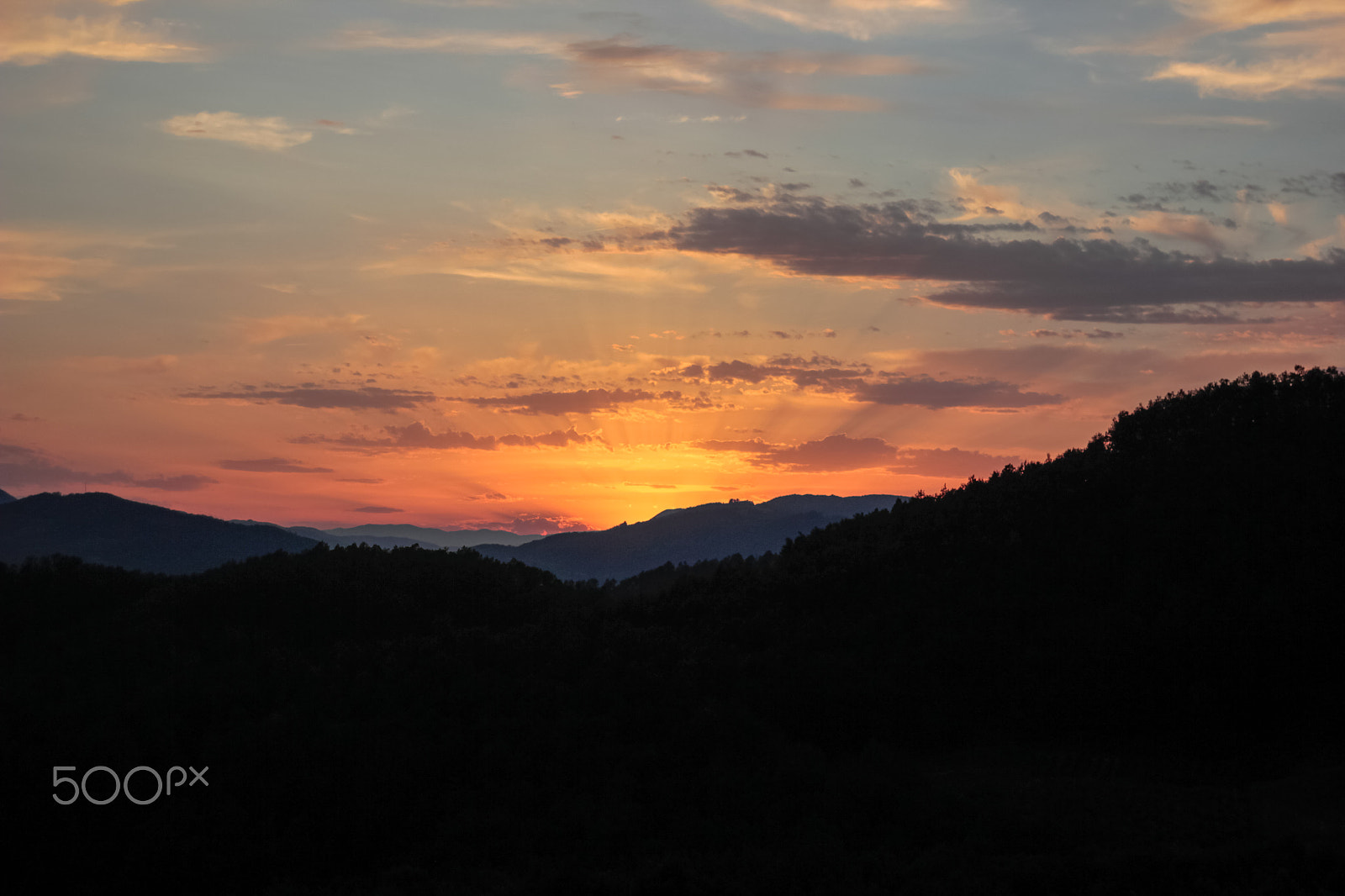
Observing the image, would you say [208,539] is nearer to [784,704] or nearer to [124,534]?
[124,534]

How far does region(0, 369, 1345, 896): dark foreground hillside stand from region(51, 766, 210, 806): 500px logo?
133mm

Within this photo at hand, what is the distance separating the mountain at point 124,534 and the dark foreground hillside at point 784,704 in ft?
347

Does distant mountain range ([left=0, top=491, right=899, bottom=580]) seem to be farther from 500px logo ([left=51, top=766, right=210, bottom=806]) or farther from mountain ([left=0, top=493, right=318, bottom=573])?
500px logo ([left=51, top=766, right=210, bottom=806])

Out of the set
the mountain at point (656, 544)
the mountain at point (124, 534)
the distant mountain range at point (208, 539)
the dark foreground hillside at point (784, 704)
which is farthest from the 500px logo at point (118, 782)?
the mountain at point (656, 544)

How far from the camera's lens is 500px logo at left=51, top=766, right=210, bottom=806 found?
20391mm

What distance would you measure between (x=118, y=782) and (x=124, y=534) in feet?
479

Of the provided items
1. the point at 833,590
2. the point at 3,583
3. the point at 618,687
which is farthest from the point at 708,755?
the point at 3,583

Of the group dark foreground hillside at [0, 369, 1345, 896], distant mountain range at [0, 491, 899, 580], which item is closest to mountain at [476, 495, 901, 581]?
distant mountain range at [0, 491, 899, 580]

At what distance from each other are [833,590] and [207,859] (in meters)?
18.9

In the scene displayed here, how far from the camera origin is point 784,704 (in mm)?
26266

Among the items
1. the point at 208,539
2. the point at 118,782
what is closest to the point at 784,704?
the point at 118,782

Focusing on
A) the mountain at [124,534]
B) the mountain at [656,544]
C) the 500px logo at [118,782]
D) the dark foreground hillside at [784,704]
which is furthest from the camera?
the mountain at [656,544]

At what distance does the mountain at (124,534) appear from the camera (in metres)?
138

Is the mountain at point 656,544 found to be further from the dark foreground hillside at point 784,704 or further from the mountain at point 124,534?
the dark foreground hillside at point 784,704
